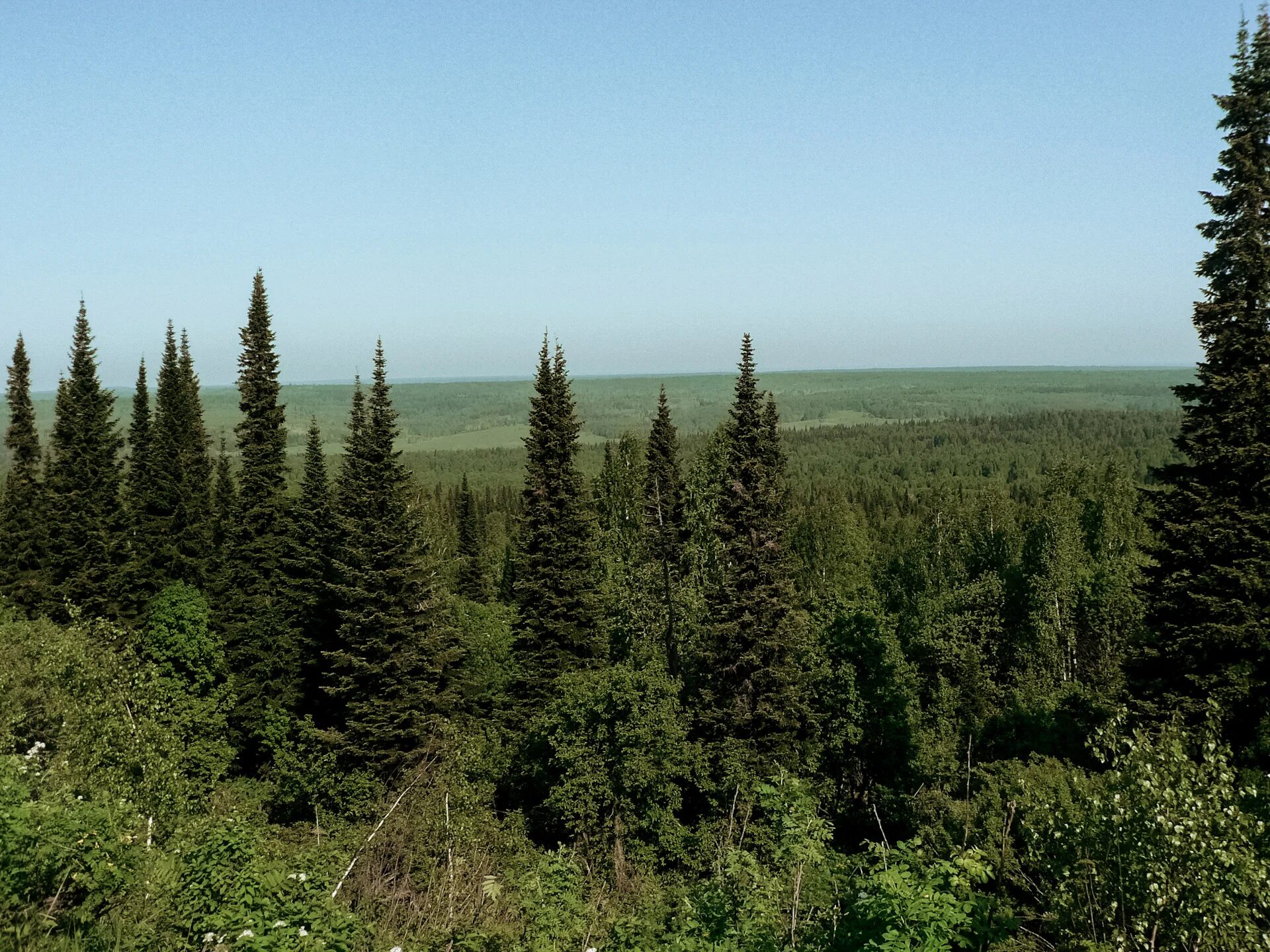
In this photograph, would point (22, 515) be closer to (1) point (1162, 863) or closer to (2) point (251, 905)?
(2) point (251, 905)

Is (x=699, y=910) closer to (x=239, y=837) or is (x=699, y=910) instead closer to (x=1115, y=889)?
(x=1115, y=889)

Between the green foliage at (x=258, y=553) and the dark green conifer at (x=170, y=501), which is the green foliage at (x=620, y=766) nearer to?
the green foliage at (x=258, y=553)

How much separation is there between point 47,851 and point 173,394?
5097cm

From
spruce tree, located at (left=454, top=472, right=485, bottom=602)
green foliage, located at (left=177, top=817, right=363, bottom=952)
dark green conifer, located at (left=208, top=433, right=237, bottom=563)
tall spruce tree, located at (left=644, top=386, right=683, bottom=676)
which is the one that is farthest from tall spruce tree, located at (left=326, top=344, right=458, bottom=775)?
spruce tree, located at (left=454, top=472, right=485, bottom=602)

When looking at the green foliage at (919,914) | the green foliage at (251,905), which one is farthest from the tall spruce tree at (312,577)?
the green foliage at (919,914)

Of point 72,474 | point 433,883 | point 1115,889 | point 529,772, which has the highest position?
point 72,474

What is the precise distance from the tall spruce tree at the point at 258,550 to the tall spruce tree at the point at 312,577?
1.81 ft

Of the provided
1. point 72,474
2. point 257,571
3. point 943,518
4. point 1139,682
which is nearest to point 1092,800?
point 1139,682

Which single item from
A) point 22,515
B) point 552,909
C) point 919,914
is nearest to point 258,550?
point 22,515

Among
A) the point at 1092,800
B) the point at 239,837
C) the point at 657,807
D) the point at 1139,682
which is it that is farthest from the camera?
the point at 657,807

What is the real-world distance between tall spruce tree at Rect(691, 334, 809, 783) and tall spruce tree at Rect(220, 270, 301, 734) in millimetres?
20521

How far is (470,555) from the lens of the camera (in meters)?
69.8

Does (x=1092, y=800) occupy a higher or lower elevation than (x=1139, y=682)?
higher

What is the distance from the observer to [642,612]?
3900cm
